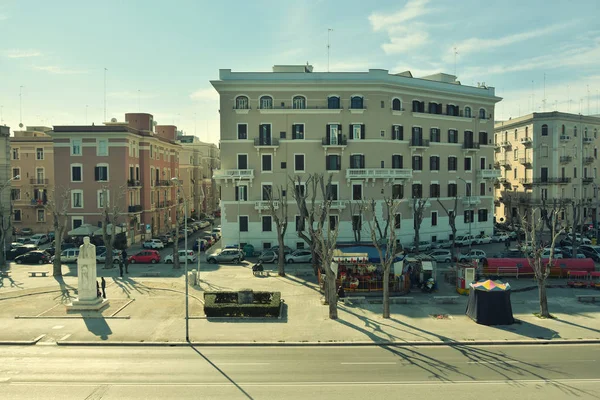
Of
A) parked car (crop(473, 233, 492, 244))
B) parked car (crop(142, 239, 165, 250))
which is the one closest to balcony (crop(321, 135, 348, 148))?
parked car (crop(473, 233, 492, 244))

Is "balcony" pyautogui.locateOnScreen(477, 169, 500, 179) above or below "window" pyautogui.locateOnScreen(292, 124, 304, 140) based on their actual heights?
below

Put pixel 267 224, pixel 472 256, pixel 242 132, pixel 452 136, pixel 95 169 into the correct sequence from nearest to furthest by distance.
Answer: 1. pixel 472 256
2. pixel 242 132
3. pixel 267 224
4. pixel 95 169
5. pixel 452 136

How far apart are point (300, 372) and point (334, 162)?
34.0 meters

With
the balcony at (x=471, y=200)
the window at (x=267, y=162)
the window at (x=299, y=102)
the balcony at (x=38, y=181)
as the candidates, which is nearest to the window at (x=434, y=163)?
the balcony at (x=471, y=200)

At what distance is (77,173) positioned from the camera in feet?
182

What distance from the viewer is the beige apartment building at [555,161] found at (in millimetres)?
65900

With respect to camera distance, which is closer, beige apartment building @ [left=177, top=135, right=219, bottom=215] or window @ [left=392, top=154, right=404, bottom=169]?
window @ [left=392, top=154, right=404, bottom=169]

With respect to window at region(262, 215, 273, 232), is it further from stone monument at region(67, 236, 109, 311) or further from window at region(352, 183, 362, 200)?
stone monument at region(67, 236, 109, 311)

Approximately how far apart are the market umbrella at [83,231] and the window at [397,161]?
35556 mm

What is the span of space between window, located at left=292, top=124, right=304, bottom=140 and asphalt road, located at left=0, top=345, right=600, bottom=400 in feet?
103

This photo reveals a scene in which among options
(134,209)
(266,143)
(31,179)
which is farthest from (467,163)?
(31,179)

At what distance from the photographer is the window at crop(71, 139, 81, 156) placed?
5525 centimetres

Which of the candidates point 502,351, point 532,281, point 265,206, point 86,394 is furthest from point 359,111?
point 86,394

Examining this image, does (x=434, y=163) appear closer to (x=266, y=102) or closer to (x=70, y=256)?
(x=266, y=102)
